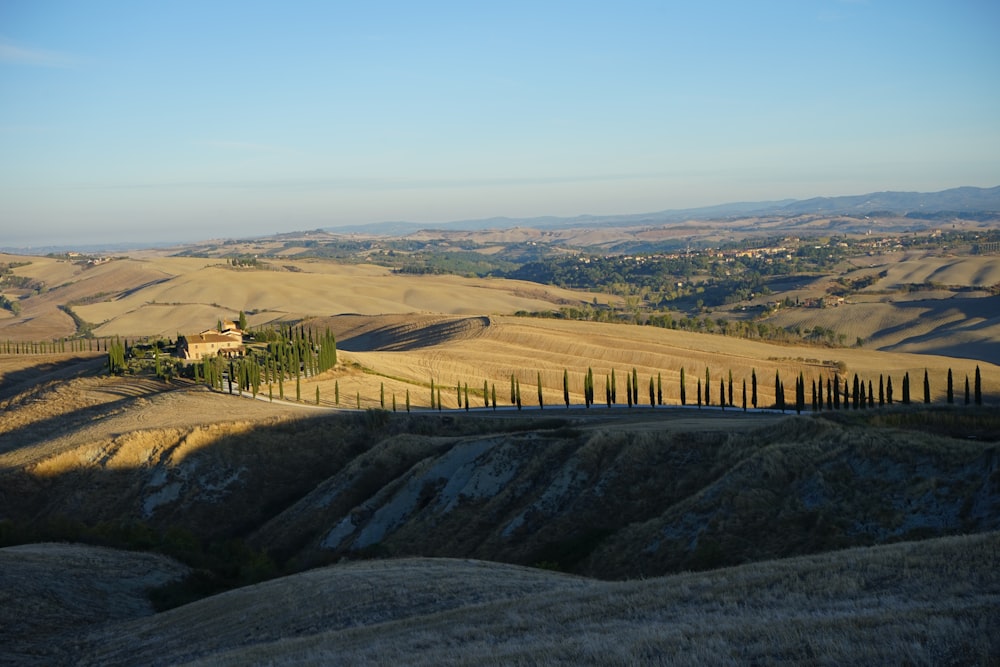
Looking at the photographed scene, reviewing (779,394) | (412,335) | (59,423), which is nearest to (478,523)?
(779,394)

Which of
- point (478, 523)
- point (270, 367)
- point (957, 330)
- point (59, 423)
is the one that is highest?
point (270, 367)

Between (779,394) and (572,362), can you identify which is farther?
(572,362)

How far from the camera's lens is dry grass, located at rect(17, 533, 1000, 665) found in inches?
523

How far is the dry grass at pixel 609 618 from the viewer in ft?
43.6

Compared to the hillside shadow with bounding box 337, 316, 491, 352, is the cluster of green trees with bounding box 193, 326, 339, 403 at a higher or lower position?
higher

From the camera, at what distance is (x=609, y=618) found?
57.8ft

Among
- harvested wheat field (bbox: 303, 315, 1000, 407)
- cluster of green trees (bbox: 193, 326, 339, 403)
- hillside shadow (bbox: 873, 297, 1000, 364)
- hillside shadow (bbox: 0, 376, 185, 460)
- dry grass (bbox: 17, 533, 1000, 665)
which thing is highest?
dry grass (bbox: 17, 533, 1000, 665)

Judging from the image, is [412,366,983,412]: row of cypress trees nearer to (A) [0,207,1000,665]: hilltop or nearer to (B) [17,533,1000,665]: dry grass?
(A) [0,207,1000,665]: hilltop

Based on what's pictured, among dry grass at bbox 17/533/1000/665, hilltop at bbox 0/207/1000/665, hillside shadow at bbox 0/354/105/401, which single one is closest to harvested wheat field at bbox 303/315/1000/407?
hilltop at bbox 0/207/1000/665

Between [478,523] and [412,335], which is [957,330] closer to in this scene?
[412,335]

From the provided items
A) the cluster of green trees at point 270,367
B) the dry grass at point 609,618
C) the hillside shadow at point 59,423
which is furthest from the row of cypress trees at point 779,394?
the dry grass at point 609,618

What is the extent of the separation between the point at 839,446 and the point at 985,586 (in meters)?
21.9

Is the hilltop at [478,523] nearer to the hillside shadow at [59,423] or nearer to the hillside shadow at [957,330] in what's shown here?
the hillside shadow at [59,423]

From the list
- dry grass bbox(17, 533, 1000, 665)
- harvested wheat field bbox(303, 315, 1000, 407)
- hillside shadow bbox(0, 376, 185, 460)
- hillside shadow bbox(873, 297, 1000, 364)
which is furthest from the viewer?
hillside shadow bbox(873, 297, 1000, 364)
